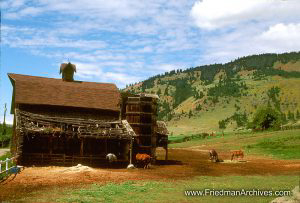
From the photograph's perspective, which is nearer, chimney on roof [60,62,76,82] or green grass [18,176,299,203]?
green grass [18,176,299,203]

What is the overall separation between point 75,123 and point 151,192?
17.3 m

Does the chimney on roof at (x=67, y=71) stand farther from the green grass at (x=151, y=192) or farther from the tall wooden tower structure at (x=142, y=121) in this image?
the green grass at (x=151, y=192)

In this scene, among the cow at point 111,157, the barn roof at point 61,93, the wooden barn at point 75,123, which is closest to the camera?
the wooden barn at point 75,123

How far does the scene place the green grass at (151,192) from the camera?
16703 mm

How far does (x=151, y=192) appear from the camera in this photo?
18.9 m

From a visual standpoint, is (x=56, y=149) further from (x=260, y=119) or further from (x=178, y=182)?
(x=260, y=119)

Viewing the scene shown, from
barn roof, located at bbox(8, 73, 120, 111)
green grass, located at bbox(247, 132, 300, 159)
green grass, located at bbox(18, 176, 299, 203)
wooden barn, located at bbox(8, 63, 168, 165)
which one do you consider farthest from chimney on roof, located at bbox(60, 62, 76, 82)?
green grass, located at bbox(247, 132, 300, 159)

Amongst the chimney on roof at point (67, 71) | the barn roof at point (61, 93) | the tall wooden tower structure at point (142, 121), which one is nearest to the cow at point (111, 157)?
the tall wooden tower structure at point (142, 121)

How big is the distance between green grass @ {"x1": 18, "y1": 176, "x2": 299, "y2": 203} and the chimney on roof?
24347mm

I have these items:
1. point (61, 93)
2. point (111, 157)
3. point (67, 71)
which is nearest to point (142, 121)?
point (111, 157)

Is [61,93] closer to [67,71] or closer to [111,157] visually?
[67,71]

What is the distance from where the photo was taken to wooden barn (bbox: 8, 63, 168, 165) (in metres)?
32.3

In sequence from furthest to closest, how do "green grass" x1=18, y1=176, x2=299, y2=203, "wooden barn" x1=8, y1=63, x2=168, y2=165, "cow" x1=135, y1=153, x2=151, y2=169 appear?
"cow" x1=135, y1=153, x2=151, y2=169 < "wooden barn" x1=8, y1=63, x2=168, y2=165 < "green grass" x1=18, y1=176, x2=299, y2=203

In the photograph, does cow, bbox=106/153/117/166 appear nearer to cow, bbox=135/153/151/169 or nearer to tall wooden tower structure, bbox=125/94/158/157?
cow, bbox=135/153/151/169
